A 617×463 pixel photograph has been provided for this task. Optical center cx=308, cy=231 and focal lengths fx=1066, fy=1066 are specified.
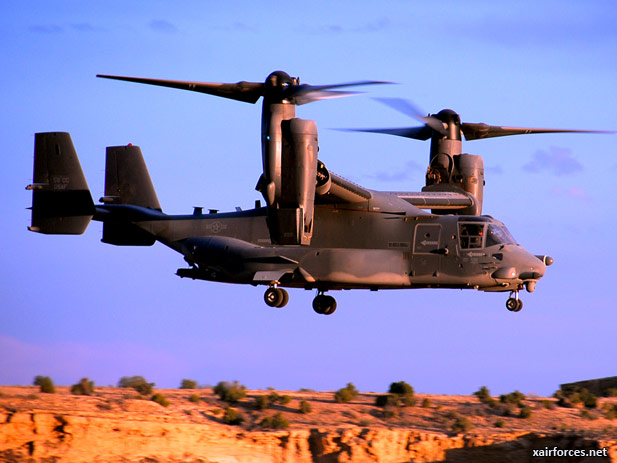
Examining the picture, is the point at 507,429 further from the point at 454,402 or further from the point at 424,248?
the point at 424,248

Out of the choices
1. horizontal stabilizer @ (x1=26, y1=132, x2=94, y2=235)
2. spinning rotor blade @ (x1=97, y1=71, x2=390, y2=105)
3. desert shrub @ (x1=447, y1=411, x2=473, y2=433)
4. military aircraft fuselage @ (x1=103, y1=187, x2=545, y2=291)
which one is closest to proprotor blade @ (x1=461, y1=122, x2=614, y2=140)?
military aircraft fuselage @ (x1=103, y1=187, x2=545, y2=291)

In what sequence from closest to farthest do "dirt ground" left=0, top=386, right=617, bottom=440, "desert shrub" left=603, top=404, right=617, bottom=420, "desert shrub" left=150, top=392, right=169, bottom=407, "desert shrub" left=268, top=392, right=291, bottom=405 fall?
"dirt ground" left=0, top=386, right=617, bottom=440
"desert shrub" left=150, top=392, right=169, bottom=407
"desert shrub" left=268, top=392, right=291, bottom=405
"desert shrub" left=603, top=404, right=617, bottom=420

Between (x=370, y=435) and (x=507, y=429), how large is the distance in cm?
450

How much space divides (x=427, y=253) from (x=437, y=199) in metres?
4.10

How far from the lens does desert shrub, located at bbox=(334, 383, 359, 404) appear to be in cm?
3192

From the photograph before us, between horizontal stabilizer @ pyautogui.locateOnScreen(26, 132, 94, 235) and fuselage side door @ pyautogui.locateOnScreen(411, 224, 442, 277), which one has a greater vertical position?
horizontal stabilizer @ pyautogui.locateOnScreen(26, 132, 94, 235)

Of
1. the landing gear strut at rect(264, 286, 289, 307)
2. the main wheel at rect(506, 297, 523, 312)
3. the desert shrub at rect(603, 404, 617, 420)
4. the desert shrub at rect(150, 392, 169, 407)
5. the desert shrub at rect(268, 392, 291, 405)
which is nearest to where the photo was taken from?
the desert shrub at rect(150, 392, 169, 407)

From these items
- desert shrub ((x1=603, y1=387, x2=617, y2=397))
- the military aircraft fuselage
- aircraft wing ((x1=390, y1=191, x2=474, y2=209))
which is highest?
aircraft wing ((x1=390, y1=191, x2=474, y2=209))

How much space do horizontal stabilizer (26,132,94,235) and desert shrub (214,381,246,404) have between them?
6682 millimetres

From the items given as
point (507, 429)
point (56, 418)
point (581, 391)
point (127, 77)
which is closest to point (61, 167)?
point (127, 77)

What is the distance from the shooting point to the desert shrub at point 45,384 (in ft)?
91.4

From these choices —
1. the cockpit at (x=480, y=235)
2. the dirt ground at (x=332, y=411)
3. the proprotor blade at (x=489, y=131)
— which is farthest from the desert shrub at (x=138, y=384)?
the proprotor blade at (x=489, y=131)

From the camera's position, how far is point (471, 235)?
1208 inches

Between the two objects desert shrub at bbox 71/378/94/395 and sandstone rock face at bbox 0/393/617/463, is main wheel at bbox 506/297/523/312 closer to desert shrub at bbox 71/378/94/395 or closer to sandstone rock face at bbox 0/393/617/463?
sandstone rock face at bbox 0/393/617/463
